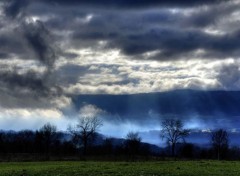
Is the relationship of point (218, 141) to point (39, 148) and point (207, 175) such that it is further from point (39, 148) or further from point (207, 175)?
point (207, 175)

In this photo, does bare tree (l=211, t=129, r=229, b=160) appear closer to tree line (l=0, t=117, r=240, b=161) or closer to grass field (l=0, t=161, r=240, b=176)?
tree line (l=0, t=117, r=240, b=161)

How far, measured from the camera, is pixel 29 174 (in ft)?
158

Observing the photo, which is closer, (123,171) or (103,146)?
(123,171)

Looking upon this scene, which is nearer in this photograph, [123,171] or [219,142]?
[123,171]

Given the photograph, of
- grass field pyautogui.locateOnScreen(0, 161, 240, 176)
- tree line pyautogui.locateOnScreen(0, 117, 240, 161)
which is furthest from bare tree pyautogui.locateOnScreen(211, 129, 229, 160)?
grass field pyautogui.locateOnScreen(0, 161, 240, 176)

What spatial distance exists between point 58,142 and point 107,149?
2948 cm

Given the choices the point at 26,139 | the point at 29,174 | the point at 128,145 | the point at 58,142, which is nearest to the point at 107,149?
the point at 128,145

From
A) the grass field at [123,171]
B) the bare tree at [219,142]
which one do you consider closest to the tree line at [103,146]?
the bare tree at [219,142]

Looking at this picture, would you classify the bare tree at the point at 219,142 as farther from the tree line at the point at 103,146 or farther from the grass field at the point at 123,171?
the grass field at the point at 123,171

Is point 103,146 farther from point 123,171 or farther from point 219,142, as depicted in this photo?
point 123,171

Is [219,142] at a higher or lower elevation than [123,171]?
higher

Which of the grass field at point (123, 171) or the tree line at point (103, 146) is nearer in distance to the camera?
the grass field at point (123, 171)

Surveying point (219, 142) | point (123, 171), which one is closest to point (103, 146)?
point (219, 142)

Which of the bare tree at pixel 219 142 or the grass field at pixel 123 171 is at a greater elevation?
the bare tree at pixel 219 142
